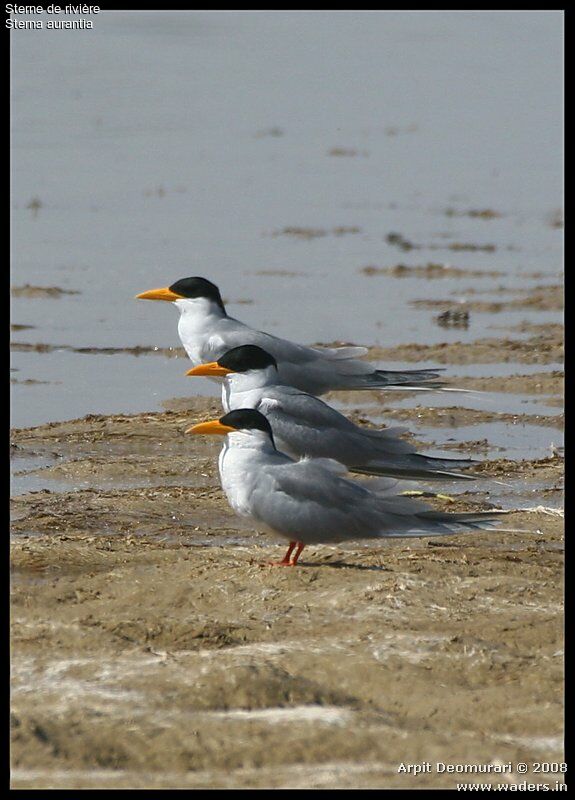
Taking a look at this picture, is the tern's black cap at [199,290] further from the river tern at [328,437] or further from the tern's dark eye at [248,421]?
the tern's dark eye at [248,421]

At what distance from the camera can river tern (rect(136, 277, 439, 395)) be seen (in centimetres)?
866

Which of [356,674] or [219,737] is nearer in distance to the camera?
[219,737]

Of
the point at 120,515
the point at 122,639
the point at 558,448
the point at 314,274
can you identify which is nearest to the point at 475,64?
the point at 314,274

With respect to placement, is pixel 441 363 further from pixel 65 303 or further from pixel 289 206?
pixel 289 206

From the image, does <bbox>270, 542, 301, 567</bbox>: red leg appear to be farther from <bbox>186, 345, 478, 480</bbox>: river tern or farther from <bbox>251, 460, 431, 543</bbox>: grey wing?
<bbox>186, 345, 478, 480</bbox>: river tern

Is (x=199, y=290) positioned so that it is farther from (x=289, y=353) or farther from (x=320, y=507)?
(x=320, y=507)

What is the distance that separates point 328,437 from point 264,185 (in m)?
10.6

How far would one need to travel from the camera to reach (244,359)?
25.9 ft

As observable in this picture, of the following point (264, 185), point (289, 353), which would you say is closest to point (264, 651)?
point (289, 353)

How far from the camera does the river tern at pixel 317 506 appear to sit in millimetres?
6465

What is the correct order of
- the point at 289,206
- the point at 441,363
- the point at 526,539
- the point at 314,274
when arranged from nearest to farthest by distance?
1. the point at 526,539
2. the point at 441,363
3. the point at 314,274
4. the point at 289,206

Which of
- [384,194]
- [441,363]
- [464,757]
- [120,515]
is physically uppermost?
[384,194]

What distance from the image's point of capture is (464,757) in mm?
4645

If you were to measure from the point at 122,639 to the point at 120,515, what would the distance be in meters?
2.14
